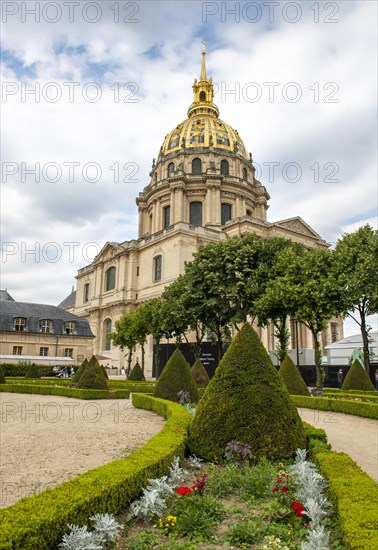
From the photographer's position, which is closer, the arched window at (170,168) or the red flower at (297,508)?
the red flower at (297,508)

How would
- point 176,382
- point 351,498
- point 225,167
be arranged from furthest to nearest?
point 225,167 < point 176,382 < point 351,498

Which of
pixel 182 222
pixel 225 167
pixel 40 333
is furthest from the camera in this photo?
pixel 225 167

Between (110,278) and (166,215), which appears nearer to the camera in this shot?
(110,278)

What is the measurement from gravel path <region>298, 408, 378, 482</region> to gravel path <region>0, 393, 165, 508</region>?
430 cm

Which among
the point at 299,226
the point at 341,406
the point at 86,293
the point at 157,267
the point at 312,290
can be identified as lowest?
the point at 341,406

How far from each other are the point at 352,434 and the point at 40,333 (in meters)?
34.1

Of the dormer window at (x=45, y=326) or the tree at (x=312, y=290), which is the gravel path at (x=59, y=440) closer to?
the tree at (x=312, y=290)

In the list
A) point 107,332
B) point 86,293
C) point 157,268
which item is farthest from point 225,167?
point 107,332

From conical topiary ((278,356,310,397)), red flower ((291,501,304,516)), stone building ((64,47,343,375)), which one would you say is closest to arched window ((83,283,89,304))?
stone building ((64,47,343,375))

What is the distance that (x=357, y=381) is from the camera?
69.7ft

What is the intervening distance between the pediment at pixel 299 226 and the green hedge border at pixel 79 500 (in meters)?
49.0

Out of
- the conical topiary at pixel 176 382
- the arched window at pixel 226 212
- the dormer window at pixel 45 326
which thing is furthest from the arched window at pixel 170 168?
the conical topiary at pixel 176 382

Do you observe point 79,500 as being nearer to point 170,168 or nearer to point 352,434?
point 352,434

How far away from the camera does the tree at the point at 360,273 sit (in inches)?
922
